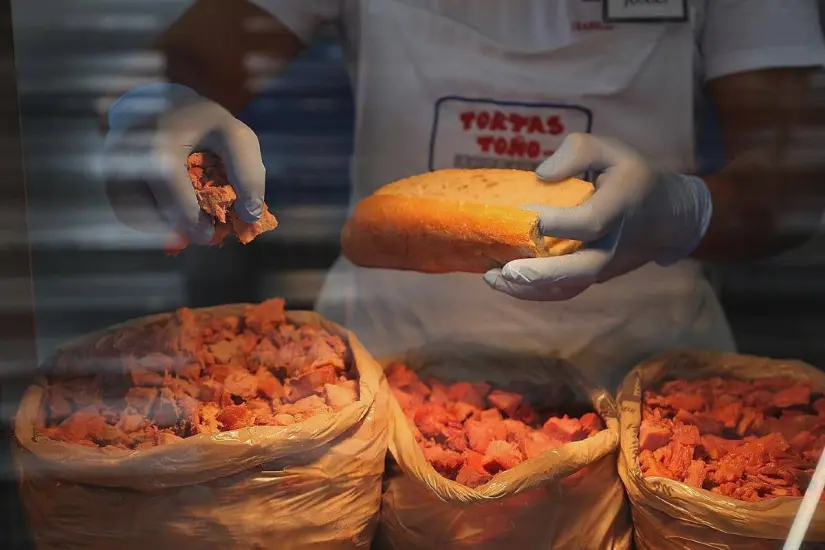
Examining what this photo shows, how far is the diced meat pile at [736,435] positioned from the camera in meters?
1.31

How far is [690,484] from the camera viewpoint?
1288 mm

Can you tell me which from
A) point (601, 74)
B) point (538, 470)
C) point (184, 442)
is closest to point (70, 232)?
point (184, 442)

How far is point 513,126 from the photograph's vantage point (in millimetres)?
1619

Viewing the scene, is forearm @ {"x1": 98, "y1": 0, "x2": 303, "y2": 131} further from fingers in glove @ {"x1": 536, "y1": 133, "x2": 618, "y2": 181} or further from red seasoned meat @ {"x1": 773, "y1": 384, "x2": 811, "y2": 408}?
red seasoned meat @ {"x1": 773, "y1": 384, "x2": 811, "y2": 408}

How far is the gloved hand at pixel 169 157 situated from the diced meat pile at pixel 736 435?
0.78 m

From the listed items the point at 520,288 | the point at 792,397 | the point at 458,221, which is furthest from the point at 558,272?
the point at 792,397

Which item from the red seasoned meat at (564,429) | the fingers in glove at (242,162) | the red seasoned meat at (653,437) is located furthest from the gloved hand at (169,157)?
the red seasoned meat at (653,437)

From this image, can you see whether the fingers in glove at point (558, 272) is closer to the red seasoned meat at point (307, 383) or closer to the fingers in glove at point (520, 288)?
the fingers in glove at point (520, 288)

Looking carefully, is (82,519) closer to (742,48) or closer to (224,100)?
(224,100)

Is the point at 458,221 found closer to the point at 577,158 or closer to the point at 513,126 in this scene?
the point at 577,158

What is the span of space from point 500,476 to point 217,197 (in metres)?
0.61

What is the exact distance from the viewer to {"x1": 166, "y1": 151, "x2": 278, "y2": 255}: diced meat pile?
4.12 feet

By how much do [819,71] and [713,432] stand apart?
2.30 feet

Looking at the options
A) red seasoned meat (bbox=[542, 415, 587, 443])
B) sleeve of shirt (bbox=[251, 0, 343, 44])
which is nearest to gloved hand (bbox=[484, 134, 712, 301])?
red seasoned meat (bbox=[542, 415, 587, 443])
